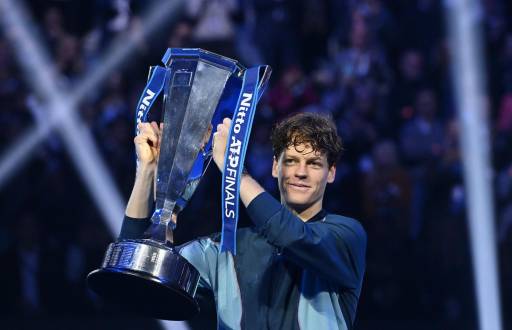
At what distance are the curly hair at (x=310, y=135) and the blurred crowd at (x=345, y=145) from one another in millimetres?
3944

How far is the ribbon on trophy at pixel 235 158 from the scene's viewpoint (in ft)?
8.69

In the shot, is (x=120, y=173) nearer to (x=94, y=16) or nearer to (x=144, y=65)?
(x=144, y=65)

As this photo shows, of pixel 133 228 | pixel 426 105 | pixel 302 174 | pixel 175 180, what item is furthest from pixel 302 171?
pixel 426 105

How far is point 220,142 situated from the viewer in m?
2.71

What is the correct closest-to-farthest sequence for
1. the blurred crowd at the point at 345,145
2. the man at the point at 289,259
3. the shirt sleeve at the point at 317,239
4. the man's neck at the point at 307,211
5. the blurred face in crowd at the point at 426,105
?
the shirt sleeve at the point at 317,239 → the man at the point at 289,259 → the man's neck at the point at 307,211 → the blurred crowd at the point at 345,145 → the blurred face in crowd at the point at 426,105

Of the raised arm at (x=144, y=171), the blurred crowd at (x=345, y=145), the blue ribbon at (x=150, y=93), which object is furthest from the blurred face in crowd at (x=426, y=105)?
the raised arm at (x=144, y=171)

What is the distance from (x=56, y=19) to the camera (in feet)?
28.7

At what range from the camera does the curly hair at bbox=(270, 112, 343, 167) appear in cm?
286

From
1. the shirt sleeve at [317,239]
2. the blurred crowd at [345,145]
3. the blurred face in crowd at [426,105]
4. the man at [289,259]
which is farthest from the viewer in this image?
the blurred face in crowd at [426,105]

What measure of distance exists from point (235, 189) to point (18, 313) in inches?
192

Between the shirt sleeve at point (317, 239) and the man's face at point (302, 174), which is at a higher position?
the man's face at point (302, 174)

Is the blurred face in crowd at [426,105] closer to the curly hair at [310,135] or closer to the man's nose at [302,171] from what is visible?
the curly hair at [310,135]

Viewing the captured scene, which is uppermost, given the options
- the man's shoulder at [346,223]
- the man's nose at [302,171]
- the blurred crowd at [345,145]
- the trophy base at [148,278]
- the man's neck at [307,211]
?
the blurred crowd at [345,145]

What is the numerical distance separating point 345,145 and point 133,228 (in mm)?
4564
